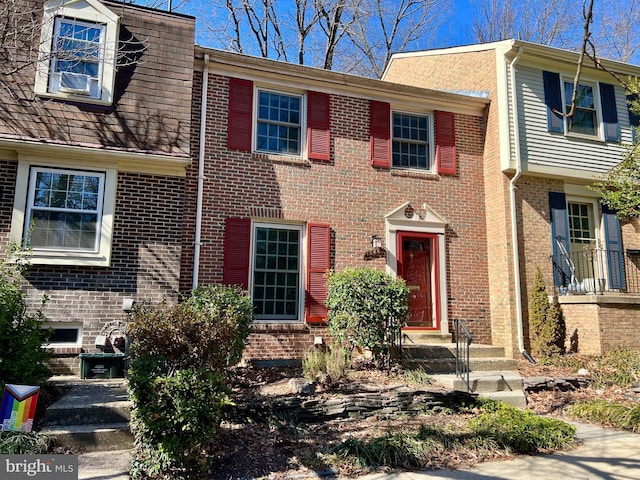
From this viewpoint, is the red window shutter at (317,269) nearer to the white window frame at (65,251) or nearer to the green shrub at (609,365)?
the white window frame at (65,251)

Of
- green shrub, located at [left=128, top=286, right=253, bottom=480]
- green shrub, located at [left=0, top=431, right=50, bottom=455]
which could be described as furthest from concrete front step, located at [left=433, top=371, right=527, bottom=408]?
green shrub, located at [left=0, top=431, right=50, bottom=455]

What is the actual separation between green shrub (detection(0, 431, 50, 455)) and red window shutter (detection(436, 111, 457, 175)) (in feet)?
28.6

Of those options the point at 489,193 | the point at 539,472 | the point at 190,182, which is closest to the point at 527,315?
the point at 489,193

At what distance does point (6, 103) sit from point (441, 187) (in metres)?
8.32

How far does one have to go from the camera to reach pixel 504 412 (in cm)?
627

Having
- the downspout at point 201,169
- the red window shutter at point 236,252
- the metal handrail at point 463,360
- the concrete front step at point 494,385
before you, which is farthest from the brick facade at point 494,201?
the downspout at point 201,169

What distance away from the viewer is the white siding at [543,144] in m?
10.4

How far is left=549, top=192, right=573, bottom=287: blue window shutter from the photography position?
1027cm

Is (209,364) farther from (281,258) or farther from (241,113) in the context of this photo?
(241,113)

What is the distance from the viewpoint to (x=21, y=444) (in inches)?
164

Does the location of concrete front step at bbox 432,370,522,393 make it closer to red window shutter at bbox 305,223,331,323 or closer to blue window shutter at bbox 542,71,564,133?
red window shutter at bbox 305,223,331,323

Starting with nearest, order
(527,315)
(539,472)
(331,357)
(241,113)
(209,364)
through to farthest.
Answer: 1. (539,472)
2. (209,364)
3. (331,357)
4. (241,113)
5. (527,315)

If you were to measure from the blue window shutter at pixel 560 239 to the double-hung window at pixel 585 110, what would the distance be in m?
1.83

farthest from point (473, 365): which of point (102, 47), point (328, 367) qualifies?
point (102, 47)
